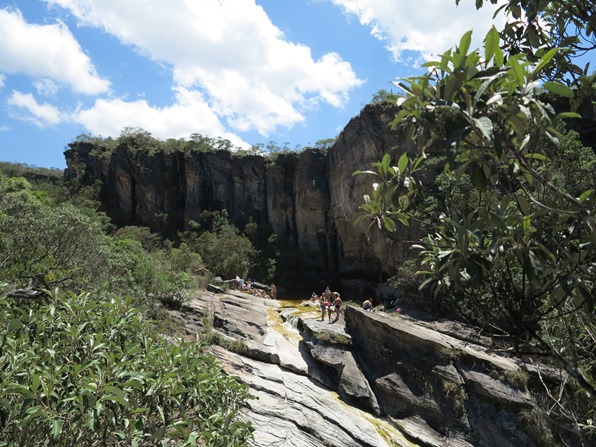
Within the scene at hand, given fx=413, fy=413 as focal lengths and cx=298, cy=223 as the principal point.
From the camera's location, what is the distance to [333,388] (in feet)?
37.4

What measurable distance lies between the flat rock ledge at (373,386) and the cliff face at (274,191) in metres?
13.0

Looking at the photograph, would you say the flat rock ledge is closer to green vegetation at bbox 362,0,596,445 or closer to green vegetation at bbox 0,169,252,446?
green vegetation at bbox 0,169,252,446

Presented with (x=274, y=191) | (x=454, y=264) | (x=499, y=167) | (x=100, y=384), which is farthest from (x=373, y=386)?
(x=274, y=191)

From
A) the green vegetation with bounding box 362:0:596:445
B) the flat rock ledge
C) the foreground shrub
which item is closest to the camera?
the green vegetation with bounding box 362:0:596:445

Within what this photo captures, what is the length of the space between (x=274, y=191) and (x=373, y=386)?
78.5 feet

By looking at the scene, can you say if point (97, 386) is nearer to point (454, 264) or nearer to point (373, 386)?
point (454, 264)

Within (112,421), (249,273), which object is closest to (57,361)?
(112,421)

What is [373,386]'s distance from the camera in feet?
36.6

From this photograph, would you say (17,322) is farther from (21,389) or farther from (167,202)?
(167,202)

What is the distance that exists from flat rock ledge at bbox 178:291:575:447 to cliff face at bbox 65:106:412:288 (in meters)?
13.0

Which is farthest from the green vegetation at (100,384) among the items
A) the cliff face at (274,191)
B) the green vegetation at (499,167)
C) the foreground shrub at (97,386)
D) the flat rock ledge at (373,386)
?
the cliff face at (274,191)

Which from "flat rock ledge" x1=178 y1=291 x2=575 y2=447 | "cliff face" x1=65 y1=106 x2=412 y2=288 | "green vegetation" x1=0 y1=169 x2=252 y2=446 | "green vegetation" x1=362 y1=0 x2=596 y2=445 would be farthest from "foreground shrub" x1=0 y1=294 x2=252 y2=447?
"cliff face" x1=65 y1=106 x2=412 y2=288

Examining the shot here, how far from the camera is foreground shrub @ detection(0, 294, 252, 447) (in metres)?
2.40

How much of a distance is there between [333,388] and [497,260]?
10.5 m
